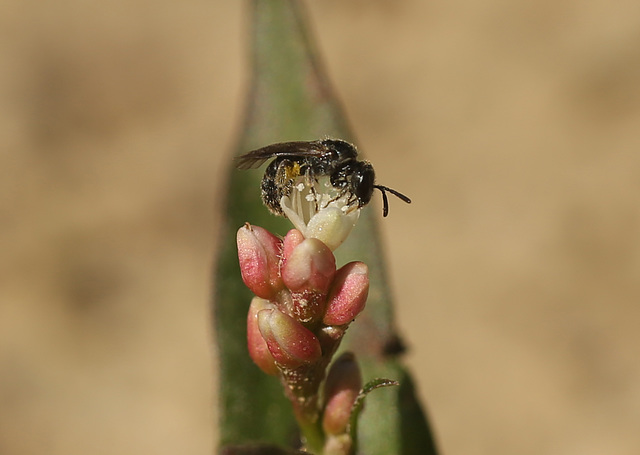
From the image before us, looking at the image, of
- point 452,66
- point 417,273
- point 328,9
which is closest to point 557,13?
point 452,66

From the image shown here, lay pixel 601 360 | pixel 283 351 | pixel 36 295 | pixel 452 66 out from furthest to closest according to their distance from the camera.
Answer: pixel 452 66 < pixel 36 295 < pixel 601 360 < pixel 283 351

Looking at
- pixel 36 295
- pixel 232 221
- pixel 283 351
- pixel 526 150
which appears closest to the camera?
pixel 283 351

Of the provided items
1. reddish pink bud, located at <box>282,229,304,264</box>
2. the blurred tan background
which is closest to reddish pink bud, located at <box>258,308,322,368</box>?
reddish pink bud, located at <box>282,229,304,264</box>

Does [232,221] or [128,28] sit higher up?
[128,28]

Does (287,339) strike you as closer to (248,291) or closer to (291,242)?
(291,242)

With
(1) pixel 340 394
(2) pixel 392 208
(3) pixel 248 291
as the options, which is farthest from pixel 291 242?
(2) pixel 392 208

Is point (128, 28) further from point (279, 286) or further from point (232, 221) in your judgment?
point (279, 286)
